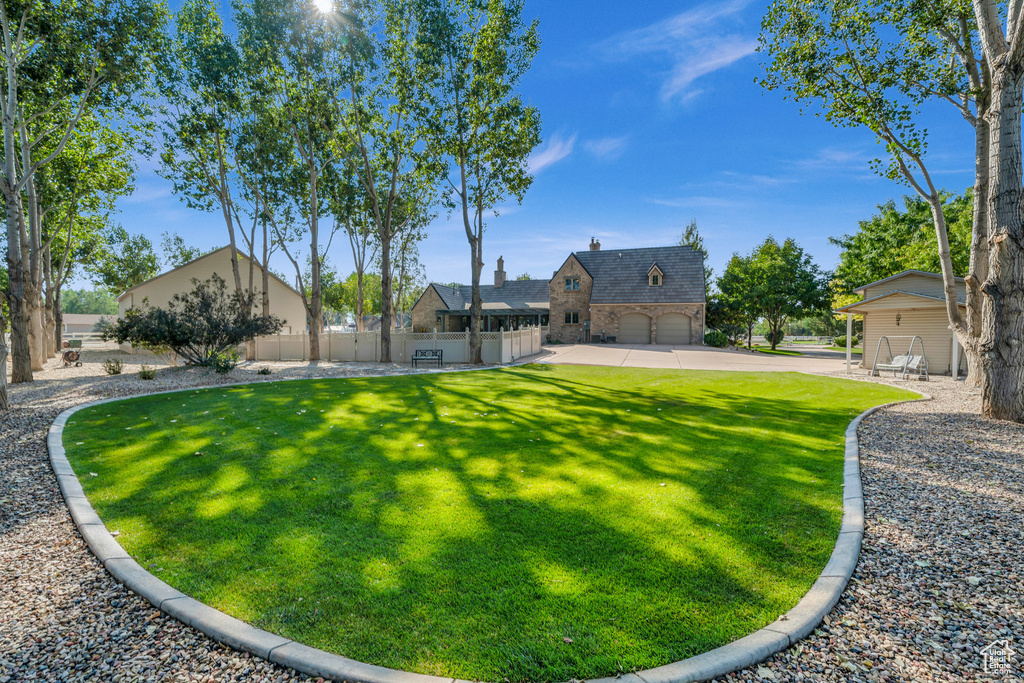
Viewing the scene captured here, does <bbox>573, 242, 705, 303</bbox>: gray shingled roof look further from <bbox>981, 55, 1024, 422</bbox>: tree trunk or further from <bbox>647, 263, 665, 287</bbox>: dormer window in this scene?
<bbox>981, 55, 1024, 422</bbox>: tree trunk

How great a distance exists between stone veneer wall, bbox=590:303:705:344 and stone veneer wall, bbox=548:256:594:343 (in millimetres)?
1667

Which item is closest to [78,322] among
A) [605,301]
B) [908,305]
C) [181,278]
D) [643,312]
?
[181,278]

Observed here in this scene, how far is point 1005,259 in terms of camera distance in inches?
295

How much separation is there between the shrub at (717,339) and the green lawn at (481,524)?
24998 millimetres

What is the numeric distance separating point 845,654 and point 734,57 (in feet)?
48.5

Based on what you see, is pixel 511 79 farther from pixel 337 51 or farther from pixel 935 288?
pixel 935 288

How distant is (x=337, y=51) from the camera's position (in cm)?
1708

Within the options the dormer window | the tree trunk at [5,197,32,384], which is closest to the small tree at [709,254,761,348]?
the dormer window

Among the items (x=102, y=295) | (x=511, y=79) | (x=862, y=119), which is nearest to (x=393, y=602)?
(x=862, y=119)

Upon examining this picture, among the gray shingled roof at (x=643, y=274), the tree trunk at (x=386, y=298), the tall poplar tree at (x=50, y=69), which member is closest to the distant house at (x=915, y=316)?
the gray shingled roof at (x=643, y=274)

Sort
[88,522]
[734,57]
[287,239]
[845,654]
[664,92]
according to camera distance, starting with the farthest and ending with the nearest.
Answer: [287,239] → [664,92] → [734,57] → [88,522] → [845,654]

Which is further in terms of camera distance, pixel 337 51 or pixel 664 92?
pixel 337 51

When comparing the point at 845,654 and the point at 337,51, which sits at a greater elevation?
the point at 337,51

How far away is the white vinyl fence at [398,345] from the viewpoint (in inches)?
782
